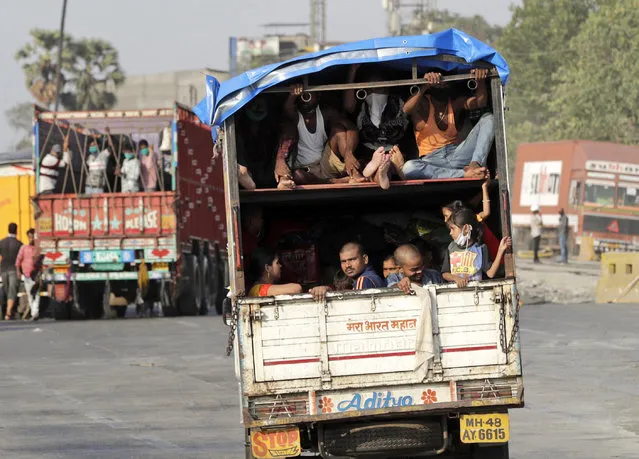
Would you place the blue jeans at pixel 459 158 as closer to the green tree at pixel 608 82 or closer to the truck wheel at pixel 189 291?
the truck wheel at pixel 189 291

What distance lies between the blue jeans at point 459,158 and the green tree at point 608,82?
2070 inches

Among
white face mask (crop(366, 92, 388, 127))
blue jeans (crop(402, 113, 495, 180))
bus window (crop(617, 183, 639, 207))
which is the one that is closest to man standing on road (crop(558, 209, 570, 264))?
bus window (crop(617, 183, 639, 207))

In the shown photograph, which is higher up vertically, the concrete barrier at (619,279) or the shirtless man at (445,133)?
the shirtless man at (445,133)

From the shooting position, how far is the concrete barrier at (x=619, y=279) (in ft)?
98.1

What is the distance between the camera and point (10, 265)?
29.0 m

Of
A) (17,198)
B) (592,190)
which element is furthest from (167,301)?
(592,190)

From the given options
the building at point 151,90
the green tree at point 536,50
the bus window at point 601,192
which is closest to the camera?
the bus window at point 601,192

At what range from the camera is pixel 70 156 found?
92.2 ft

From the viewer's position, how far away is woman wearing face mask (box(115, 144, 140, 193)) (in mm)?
27656

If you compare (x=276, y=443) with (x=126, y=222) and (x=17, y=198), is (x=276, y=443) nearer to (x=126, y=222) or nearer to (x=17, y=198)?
(x=126, y=222)

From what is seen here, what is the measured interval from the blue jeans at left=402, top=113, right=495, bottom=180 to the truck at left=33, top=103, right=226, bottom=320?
53.8 ft

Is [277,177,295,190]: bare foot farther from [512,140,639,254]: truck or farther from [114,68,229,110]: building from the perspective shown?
[114,68,229,110]: building

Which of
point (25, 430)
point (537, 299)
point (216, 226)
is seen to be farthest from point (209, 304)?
point (25, 430)

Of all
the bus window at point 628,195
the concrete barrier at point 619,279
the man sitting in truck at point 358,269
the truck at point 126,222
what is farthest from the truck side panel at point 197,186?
the bus window at point 628,195
